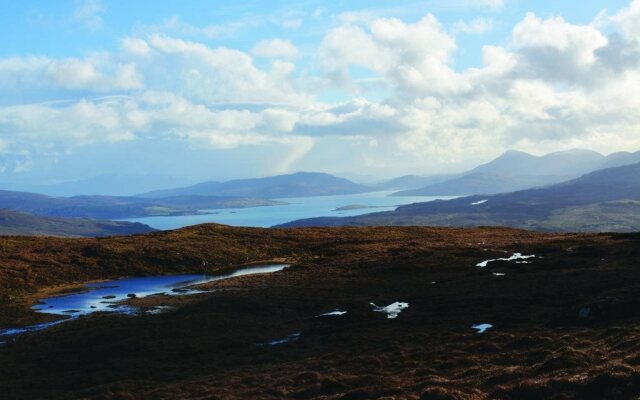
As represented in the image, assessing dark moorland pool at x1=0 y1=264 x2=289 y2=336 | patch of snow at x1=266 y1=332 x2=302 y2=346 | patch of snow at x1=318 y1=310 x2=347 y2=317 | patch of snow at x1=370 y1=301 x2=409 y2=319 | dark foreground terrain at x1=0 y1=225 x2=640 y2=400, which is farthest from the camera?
dark moorland pool at x1=0 y1=264 x2=289 y2=336

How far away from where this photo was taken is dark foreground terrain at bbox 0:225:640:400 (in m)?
26.5

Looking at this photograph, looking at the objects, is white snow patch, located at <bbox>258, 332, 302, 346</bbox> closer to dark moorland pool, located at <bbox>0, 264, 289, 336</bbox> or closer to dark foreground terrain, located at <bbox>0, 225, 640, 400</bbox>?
dark foreground terrain, located at <bbox>0, 225, 640, 400</bbox>

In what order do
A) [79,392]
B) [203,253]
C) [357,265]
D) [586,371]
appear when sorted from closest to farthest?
[586,371], [79,392], [357,265], [203,253]

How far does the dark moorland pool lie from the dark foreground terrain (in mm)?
2599

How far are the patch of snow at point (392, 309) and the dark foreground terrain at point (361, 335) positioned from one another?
0.82 meters

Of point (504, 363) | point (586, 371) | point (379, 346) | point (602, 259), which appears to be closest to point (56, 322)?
point (379, 346)

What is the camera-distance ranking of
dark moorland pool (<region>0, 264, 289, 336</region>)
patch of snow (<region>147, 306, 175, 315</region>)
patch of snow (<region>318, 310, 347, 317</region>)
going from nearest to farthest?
1. patch of snow (<region>318, 310, 347, 317</region>)
2. patch of snow (<region>147, 306, 175, 315</region>)
3. dark moorland pool (<region>0, 264, 289, 336</region>)

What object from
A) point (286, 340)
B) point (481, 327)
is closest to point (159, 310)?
point (286, 340)

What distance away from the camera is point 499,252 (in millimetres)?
78125

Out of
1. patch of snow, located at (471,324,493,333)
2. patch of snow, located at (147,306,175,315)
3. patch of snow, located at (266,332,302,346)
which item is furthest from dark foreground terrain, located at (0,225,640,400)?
patch of snow, located at (147,306,175,315)

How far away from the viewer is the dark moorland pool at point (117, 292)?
50906 mm

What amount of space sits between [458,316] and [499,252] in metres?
39.4

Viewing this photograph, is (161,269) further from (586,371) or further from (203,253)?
(586,371)

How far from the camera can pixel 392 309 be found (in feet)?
154
